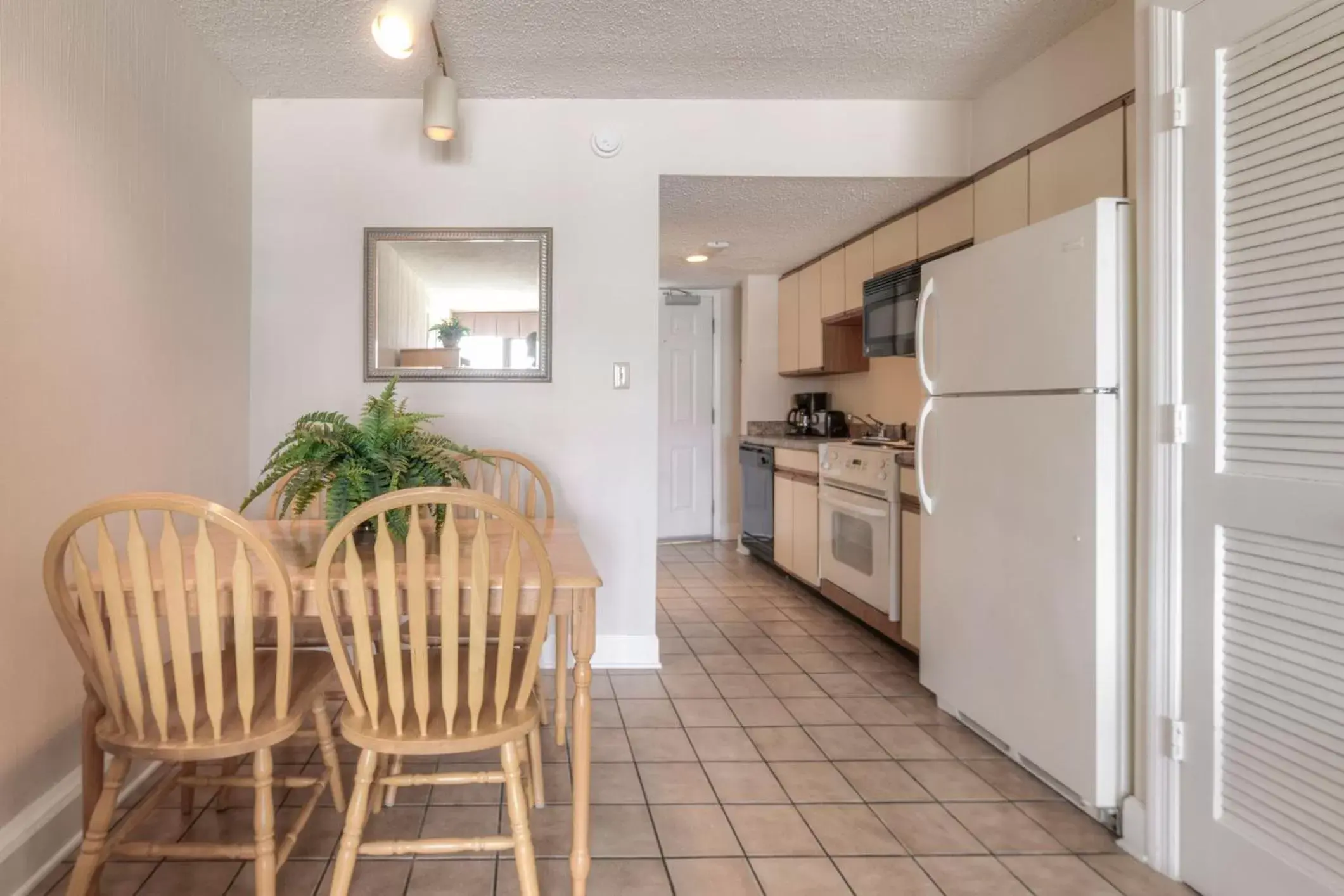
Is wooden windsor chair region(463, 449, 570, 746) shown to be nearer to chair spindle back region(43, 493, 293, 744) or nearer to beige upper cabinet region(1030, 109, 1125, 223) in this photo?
chair spindle back region(43, 493, 293, 744)

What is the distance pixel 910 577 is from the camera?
3000mm

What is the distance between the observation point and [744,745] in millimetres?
2303

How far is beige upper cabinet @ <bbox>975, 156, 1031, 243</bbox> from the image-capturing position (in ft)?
8.76

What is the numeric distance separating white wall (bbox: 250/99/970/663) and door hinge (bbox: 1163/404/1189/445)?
1710 mm

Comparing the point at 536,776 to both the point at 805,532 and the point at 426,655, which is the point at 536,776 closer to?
the point at 426,655

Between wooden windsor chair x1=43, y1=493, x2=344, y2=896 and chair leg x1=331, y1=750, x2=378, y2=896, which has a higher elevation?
wooden windsor chair x1=43, y1=493, x2=344, y2=896

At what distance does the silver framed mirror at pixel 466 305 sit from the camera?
2936 millimetres

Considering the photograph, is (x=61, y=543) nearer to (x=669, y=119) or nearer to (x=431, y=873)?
(x=431, y=873)

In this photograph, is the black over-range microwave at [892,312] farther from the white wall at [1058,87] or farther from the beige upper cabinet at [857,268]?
the white wall at [1058,87]

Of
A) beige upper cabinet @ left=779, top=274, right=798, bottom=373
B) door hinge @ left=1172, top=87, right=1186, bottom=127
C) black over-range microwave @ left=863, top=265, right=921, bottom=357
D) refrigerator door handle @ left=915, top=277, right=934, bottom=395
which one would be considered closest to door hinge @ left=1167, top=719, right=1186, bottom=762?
refrigerator door handle @ left=915, top=277, right=934, bottom=395

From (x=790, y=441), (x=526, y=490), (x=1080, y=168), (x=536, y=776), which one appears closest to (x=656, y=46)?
(x=1080, y=168)

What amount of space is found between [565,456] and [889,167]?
1731mm

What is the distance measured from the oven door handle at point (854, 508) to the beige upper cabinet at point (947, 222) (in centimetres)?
114

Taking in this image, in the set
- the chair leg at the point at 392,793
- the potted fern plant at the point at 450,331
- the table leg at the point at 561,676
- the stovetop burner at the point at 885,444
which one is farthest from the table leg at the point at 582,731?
the stovetop burner at the point at 885,444
